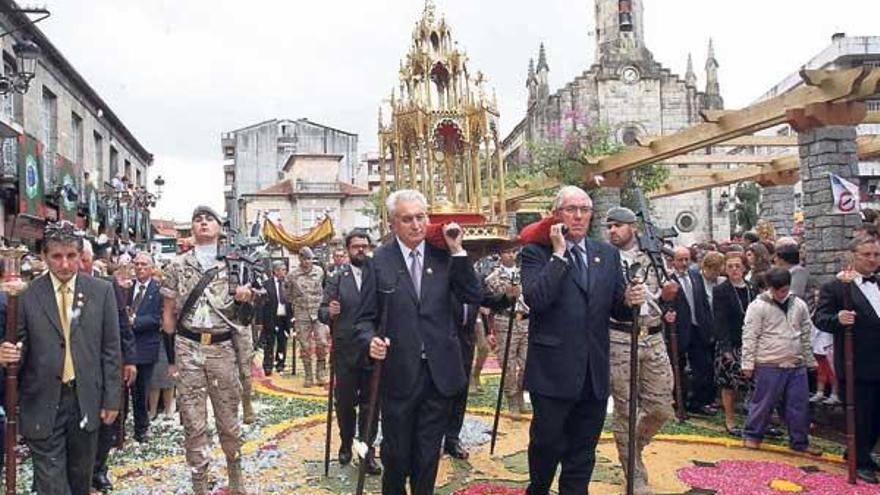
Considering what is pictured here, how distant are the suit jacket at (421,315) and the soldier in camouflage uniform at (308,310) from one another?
7872mm

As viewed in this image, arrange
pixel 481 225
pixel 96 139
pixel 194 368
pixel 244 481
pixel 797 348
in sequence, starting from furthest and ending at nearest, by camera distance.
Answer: pixel 96 139
pixel 481 225
pixel 797 348
pixel 244 481
pixel 194 368

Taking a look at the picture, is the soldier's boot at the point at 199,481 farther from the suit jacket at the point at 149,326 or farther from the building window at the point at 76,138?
the building window at the point at 76,138

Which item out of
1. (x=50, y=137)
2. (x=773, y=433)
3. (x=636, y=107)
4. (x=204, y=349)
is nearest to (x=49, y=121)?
(x=50, y=137)

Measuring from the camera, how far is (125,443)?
28.4 ft

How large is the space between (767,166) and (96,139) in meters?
24.6

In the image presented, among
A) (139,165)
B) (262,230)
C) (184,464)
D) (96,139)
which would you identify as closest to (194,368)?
(184,464)

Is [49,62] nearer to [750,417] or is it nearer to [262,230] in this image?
[262,230]

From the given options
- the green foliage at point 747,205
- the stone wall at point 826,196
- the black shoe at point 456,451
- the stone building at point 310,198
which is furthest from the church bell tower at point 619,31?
the black shoe at point 456,451

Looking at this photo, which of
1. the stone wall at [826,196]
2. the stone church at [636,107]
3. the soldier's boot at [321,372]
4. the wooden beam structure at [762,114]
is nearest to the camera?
the wooden beam structure at [762,114]

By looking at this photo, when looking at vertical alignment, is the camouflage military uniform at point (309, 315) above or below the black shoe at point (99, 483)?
above

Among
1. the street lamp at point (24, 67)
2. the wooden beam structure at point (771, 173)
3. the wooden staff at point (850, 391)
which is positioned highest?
the street lamp at point (24, 67)

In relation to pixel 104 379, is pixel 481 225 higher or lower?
higher

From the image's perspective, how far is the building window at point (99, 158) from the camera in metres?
30.9

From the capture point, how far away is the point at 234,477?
6383mm
